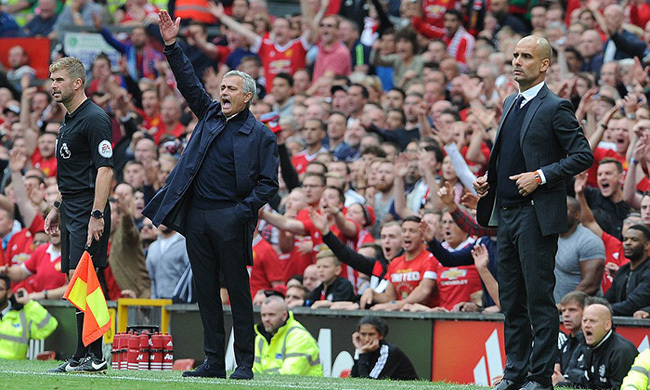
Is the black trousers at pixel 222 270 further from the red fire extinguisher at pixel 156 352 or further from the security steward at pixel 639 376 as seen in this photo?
the security steward at pixel 639 376

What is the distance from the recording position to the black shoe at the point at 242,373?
8.84 meters

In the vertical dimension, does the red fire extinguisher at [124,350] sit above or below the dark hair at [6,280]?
below

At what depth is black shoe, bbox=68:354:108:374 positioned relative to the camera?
29.3 feet

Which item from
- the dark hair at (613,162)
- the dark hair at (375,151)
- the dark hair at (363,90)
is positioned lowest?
the dark hair at (613,162)

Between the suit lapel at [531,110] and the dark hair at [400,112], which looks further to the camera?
the dark hair at [400,112]

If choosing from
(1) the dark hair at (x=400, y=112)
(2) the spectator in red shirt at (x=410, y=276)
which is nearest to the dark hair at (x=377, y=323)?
(2) the spectator in red shirt at (x=410, y=276)

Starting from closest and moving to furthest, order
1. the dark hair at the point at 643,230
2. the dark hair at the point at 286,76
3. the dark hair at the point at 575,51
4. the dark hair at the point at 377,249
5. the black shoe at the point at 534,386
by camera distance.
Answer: the black shoe at the point at 534,386
the dark hair at the point at 643,230
the dark hair at the point at 377,249
the dark hair at the point at 575,51
the dark hair at the point at 286,76

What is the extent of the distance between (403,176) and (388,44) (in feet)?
18.6

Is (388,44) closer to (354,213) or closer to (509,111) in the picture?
(354,213)

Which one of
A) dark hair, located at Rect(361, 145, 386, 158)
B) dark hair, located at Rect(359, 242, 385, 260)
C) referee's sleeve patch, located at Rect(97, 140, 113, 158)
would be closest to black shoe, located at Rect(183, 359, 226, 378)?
referee's sleeve patch, located at Rect(97, 140, 113, 158)

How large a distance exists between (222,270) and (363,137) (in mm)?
A: 7154

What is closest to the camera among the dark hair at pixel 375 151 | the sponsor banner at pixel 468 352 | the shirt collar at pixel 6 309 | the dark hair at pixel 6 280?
the sponsor banner at pixel 468 352

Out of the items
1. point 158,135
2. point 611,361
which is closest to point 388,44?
point 158,135

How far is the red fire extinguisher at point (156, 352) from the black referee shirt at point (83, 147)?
1618 millimetres
